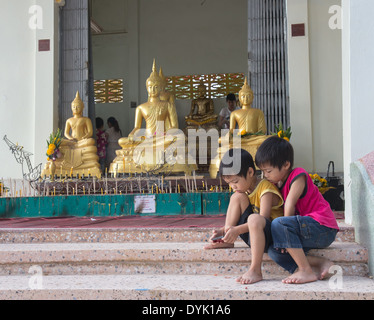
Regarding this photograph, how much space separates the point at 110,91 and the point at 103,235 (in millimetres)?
6877

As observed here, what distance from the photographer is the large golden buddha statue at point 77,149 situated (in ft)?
19.5

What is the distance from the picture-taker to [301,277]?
1924mm

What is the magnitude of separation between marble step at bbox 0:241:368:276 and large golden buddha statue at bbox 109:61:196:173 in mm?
2747

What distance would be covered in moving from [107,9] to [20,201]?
6.45m

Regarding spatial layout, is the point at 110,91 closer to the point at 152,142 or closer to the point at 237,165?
the point at 152,142

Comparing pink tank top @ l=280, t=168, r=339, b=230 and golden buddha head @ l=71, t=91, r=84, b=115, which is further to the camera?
golden buddha head @ l=71, t=91, r=84, b=115

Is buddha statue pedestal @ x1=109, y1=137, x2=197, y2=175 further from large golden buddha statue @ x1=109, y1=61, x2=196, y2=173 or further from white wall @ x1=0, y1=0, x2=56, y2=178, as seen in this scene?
white wall @ x1=0, y1=0, x2=56, y2=178

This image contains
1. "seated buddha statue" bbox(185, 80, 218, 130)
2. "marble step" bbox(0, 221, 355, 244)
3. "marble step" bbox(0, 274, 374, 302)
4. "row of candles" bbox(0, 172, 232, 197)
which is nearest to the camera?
"marble step" bbox(0, 274, 374, 302)

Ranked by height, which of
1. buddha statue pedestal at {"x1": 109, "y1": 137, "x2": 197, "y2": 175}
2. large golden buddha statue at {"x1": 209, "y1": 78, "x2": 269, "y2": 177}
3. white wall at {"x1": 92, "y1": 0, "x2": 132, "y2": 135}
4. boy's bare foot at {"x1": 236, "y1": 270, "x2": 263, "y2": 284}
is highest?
white wall at {"x1": 92, "y1": 0, "x2": 132, "y2": 135}

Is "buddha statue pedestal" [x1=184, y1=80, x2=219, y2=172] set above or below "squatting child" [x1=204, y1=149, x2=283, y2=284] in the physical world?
above

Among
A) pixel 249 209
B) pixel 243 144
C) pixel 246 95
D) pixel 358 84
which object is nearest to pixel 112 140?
pixel 246 95

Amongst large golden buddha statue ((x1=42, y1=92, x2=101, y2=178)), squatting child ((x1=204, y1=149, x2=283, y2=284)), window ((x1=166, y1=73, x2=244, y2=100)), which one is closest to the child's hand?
squatting child ((x1=204, y1=149, x2=283, y2=284))

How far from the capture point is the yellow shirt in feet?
6.82

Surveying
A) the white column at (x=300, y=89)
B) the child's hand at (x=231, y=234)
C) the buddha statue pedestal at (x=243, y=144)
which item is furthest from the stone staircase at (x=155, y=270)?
the white column at (x=300, y=89)
